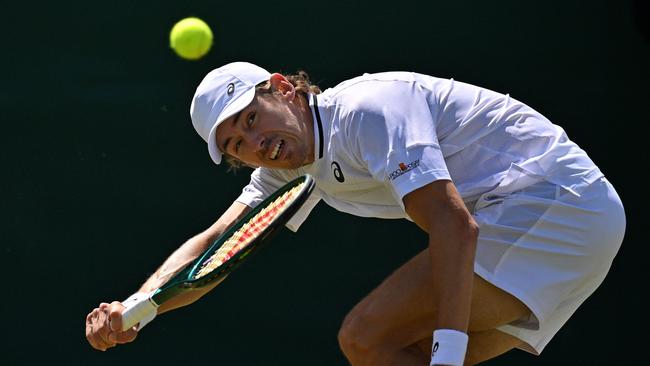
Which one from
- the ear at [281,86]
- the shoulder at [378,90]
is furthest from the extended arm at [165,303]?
the shoulder at [378,90]

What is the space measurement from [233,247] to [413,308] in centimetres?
51

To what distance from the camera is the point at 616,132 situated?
4668 millimetres

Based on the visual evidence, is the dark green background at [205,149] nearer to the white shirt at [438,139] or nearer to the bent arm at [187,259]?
the bent arm at [187,259]

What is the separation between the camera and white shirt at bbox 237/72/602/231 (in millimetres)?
2926

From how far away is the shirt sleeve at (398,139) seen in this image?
282 centimetres

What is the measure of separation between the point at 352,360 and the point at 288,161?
0.54 metres

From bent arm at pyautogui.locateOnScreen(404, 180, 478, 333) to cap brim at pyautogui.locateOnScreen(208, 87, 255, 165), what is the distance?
608 mm

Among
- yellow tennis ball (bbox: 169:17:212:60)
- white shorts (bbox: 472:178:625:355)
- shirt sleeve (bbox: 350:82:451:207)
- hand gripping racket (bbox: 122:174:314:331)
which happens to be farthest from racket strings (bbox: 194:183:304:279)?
yellow tennis ball (bbox: 169:17:212:60)

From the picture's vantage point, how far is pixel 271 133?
308 cm

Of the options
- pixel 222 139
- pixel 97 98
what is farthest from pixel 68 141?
pixel 222 139

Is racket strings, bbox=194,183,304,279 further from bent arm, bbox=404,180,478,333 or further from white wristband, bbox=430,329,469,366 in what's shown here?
white wristband, bbox=430,329,469,366

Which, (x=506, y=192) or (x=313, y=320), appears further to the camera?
(x=313, y=320)

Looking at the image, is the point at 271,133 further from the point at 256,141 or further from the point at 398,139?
the point at 398,139

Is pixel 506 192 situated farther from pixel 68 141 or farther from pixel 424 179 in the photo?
pixel 68 141
